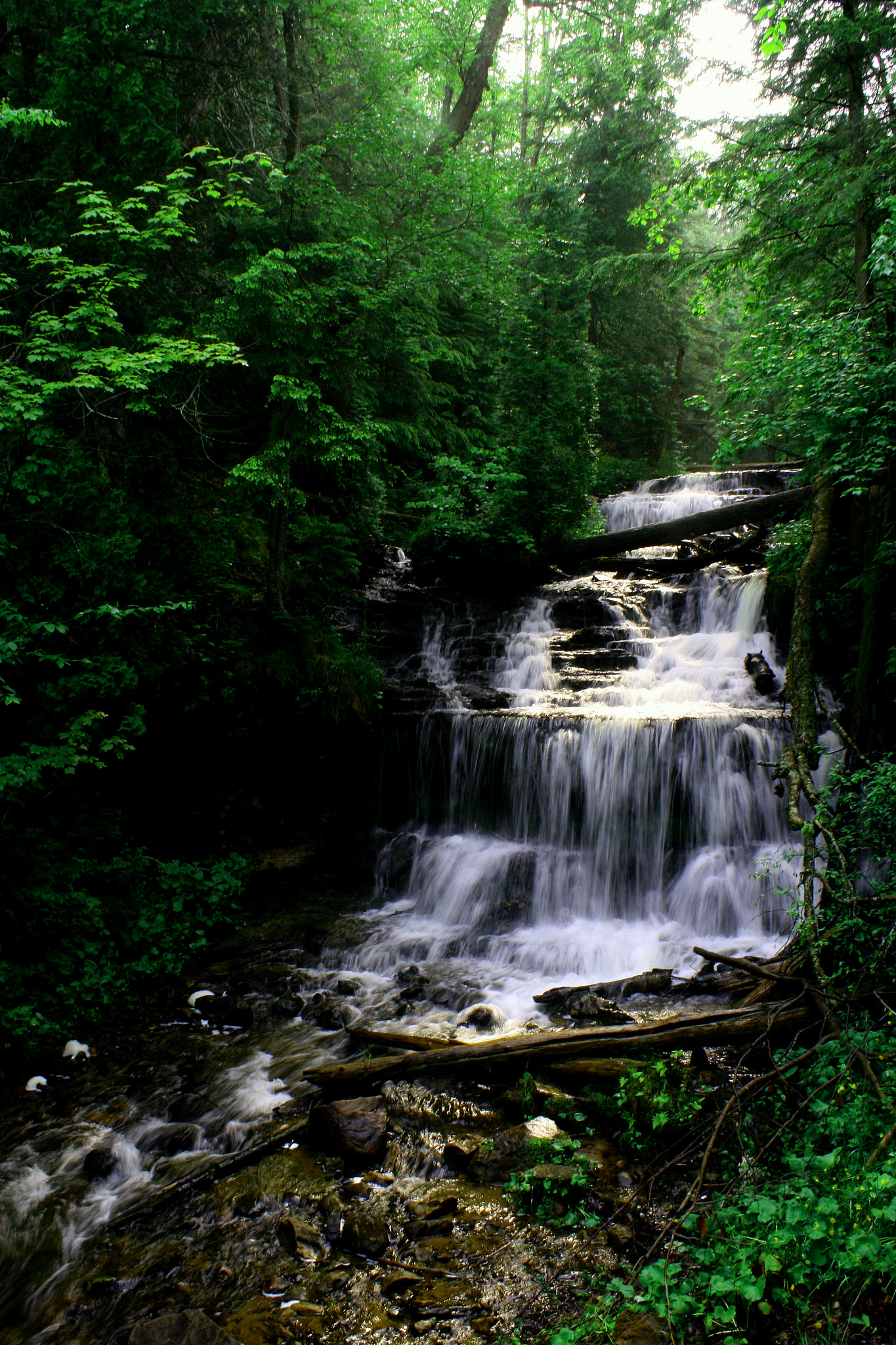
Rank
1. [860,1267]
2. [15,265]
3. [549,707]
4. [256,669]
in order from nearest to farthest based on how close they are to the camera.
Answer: [860,1267] < [15,265] < [256,669] < [549,707]

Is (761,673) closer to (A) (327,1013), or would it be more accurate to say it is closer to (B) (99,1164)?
(A) (327,1013)

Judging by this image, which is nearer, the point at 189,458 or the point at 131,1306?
the point at 131,1306

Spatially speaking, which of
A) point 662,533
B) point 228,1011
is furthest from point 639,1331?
point 662,533

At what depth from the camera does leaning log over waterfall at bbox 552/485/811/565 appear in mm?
12500

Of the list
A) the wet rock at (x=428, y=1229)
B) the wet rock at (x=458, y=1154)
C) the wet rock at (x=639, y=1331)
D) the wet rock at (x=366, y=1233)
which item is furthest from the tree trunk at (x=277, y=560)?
the wet rock at (x=639, y=1331)

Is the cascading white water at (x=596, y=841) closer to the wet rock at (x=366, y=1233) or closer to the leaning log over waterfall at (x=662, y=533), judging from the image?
the wet rock at (x=366, y=1233)

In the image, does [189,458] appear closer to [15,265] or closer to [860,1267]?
[15,265]

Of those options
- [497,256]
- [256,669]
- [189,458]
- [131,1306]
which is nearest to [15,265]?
[189,458]

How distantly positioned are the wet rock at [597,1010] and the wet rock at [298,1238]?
2.59 metres

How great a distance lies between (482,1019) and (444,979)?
977mm

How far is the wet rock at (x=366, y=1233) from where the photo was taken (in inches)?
129

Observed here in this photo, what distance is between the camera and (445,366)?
15.6 meters

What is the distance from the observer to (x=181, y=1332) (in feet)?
9.30

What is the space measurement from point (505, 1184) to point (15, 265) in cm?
920
